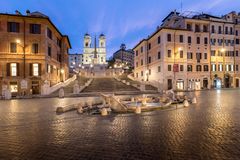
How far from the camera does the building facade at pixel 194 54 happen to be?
1554 inches

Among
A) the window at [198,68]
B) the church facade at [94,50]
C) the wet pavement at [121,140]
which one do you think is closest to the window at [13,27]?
the wet pavement at [121,140]

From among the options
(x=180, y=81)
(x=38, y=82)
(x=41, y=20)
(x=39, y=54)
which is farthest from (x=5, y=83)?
(x=180, y=81)

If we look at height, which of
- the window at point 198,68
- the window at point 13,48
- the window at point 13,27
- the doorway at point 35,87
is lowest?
the doorway at point 35,87

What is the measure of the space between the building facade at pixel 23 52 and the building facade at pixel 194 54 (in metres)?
21.8

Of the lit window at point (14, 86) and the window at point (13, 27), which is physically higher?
the window at point (13, 27)

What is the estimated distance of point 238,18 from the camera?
1905 inches

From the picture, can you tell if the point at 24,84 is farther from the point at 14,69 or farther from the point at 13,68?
the point at 13,68

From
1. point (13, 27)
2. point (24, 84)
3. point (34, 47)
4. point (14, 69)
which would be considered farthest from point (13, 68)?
point (13, 27)

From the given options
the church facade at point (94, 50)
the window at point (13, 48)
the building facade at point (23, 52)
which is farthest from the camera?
the church facade at point (94, 50)

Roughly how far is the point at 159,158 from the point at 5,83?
98.7 feet

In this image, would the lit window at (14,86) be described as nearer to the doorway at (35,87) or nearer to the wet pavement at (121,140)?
the doorway at (35,87)

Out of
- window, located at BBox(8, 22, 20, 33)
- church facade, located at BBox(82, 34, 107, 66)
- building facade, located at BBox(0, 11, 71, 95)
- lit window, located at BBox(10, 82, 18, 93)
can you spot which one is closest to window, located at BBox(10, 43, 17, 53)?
building facade, located at BBox(0, 11, 71, 95)

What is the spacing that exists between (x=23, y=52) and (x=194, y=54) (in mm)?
34042

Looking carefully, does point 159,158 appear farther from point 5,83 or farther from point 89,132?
point 5,83
